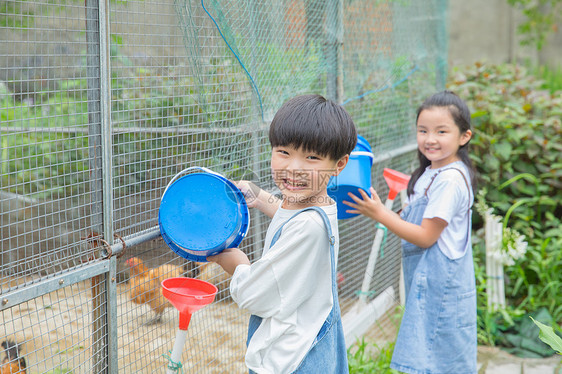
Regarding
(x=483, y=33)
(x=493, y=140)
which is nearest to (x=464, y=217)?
(x=493, y=140)

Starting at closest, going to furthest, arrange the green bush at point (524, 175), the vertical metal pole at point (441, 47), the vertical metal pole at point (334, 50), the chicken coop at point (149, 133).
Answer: the chicken coop at point (149, 133), the vertical metal pole at point (334, 50), the green bush at point (524, 175), the vertical metal pole at point (441, 47)

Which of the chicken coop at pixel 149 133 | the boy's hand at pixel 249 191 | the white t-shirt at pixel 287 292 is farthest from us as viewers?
the boy's hand at pixel 249 191

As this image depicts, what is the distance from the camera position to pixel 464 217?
2465 mm

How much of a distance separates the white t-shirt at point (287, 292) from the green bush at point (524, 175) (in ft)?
8.97

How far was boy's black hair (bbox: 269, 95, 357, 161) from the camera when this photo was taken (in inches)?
59.6

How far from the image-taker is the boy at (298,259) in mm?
1478

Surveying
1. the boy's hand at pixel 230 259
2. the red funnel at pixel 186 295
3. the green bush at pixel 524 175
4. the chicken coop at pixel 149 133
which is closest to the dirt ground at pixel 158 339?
the chicken coop at pixel 149 133

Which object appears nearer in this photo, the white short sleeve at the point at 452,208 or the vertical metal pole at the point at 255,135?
the vertical metal pole at the point at 255,135

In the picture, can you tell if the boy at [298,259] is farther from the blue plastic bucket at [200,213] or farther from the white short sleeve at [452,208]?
the white short sleeve at [452,208]

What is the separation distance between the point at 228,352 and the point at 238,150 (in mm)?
873

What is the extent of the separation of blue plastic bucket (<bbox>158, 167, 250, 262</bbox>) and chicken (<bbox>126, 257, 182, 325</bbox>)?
10.6 inches

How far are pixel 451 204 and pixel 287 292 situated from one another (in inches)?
44.1

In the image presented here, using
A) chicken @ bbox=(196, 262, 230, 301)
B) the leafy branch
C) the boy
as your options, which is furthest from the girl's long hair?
the leafy branch

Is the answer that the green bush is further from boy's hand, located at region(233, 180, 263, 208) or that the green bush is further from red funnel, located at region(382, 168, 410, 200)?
boy's hand, located at region(233, 180, 263, 208)
